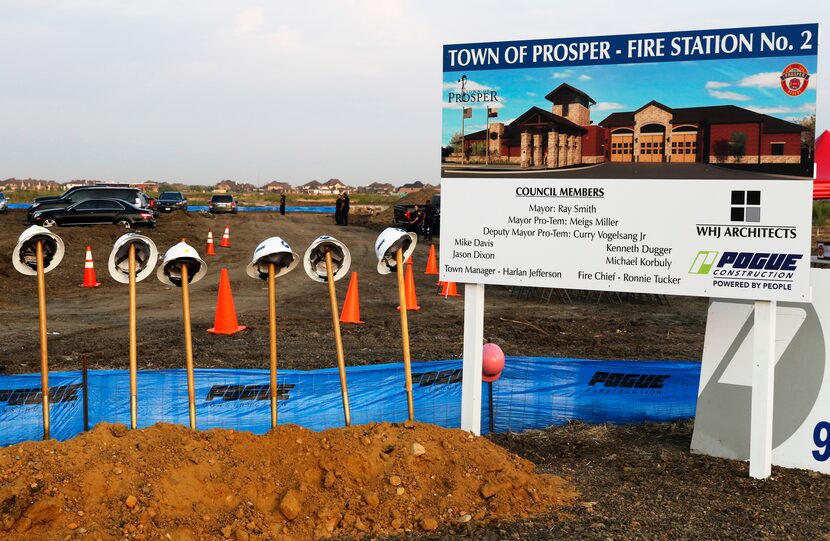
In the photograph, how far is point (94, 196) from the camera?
113ft

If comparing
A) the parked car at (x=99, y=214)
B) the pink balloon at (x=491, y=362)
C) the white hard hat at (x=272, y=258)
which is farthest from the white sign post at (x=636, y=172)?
the parked car at (x=99, y=214)

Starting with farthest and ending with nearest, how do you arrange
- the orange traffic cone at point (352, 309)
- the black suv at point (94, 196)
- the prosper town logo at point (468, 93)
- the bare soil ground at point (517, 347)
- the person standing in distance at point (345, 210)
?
the person standing in distance at point (345, 210)
the black suv at point (94, 196)
the orange traffic cone at point (352, 309)
the prosper town logo at point (468, 93)
the bare soil ground at point (517, 347)

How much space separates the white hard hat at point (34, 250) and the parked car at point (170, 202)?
39742 millimetres

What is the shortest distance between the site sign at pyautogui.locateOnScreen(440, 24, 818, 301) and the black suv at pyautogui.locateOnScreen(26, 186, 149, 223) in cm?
2801

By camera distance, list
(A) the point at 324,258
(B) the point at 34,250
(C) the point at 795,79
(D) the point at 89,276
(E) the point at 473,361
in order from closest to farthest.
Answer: (C) the point at 795,79, (B) the point at 34,250, (A) the point at 324,258, (E) the point at 473,361, (D) the point at 89,276

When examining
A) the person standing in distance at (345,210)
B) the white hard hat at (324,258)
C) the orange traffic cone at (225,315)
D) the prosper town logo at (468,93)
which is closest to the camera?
the white hard hat at (324,258)

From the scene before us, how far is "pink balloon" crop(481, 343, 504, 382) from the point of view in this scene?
7941 mm

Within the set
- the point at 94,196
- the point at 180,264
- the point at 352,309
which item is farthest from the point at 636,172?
the point at 94,196

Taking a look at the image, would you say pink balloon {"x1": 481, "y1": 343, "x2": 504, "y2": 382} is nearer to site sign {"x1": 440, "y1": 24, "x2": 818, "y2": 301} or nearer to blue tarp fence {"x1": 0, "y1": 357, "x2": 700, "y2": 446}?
blue tarp fence {"x1": 0, "y1": 357, "x2": 700, "y2": 446}

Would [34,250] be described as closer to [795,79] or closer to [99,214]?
[795,79]

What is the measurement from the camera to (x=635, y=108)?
666 centimetres

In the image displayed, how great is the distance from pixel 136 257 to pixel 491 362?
3.34m

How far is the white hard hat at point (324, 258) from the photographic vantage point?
6.68 metres

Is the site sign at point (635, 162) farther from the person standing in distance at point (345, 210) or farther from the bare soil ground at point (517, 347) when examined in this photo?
the person standing in distance at point (345, 210)
